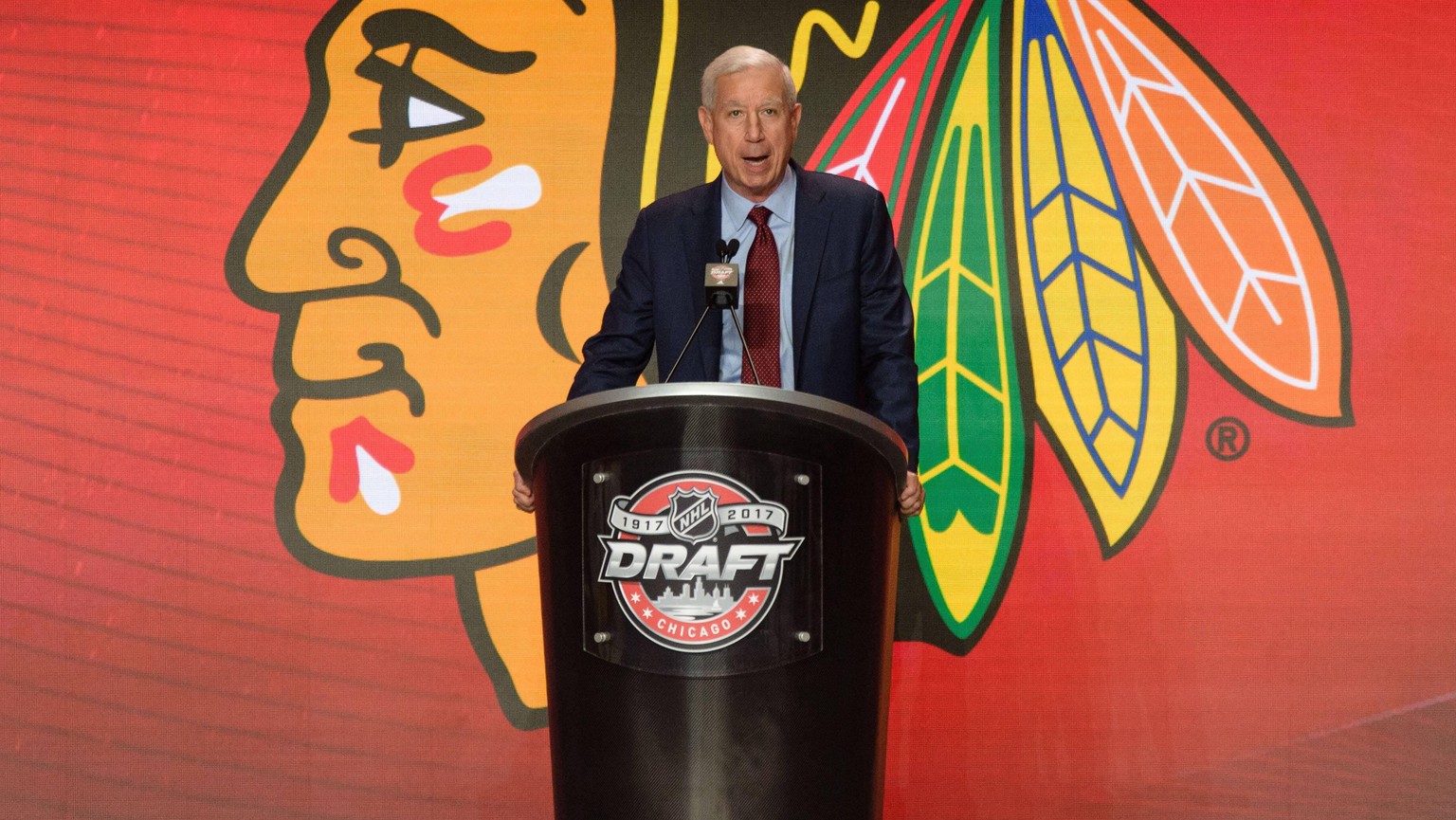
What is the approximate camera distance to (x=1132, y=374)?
10.2ft

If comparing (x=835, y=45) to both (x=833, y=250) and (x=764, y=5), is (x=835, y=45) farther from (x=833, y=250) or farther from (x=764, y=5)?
(x=833, y=250)

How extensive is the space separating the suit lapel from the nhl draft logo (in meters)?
0.59

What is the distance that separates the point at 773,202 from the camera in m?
2.18

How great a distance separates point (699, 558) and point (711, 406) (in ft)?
0.59

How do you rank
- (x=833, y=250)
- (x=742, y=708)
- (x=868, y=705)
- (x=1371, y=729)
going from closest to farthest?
(x=742, y=708) → (x=868, y=705) → (x=833, y=250) → (x=1371, y=729)

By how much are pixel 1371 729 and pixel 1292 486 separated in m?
0.61

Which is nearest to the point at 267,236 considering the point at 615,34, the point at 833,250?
the point at 615,34

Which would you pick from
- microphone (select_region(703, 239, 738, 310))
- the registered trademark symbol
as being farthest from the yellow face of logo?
the registered trademark symbol

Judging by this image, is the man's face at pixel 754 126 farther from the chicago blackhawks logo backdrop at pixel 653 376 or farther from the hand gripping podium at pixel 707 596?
the chicago blackhawks logo backdrop at pixel 653 376

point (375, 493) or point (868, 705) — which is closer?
point (868, 705)

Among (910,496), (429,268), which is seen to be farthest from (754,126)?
(429,268)

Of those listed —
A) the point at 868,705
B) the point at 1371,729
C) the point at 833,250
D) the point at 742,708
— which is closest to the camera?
the point at 742,708

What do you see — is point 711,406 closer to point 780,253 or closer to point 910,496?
point 910,496

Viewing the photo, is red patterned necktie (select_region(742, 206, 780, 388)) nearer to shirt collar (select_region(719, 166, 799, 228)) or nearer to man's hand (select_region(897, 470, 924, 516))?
shirt collar (select_region(719, 166, 799, 228))
